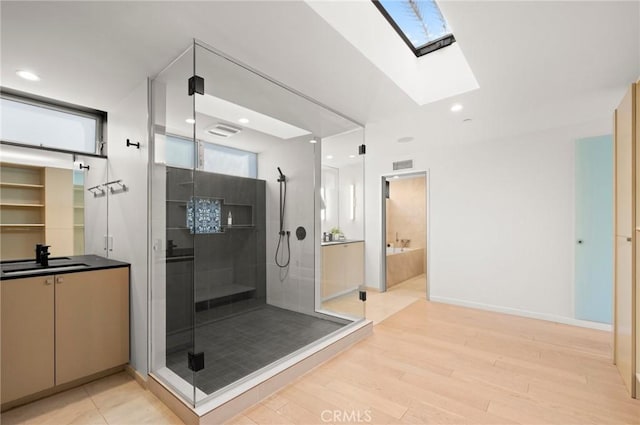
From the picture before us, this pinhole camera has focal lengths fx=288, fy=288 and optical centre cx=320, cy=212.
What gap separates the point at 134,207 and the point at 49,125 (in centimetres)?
121

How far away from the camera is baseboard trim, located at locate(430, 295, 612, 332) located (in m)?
3.37

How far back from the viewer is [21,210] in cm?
238

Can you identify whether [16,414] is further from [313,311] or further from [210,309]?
[313,311]

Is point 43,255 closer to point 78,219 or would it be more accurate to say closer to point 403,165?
point 78,219

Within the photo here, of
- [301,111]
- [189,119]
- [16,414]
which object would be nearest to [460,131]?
[301,111]

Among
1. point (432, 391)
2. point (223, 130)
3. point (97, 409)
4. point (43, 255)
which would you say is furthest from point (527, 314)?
point (43, 255)

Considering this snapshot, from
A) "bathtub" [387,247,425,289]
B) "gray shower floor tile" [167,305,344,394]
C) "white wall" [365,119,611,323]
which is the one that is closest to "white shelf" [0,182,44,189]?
"gray shower floor tile" [167,305,344,394]

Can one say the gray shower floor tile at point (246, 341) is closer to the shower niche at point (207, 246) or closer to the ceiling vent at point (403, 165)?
the shower niche at point (207, 246)

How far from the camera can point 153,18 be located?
1614 mm

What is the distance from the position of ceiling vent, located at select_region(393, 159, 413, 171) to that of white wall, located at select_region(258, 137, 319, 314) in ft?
8.14

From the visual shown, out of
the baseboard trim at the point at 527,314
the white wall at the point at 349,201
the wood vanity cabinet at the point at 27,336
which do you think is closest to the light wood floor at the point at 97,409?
the wood vanity cabinet at the point at 27,336

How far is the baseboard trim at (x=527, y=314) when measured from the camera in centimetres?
337

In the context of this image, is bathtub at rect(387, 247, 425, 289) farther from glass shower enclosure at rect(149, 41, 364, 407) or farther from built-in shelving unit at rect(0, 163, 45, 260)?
built-in shelving unit at rect(0, 163, 45, 260)

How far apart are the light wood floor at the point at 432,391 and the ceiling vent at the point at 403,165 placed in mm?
2780
